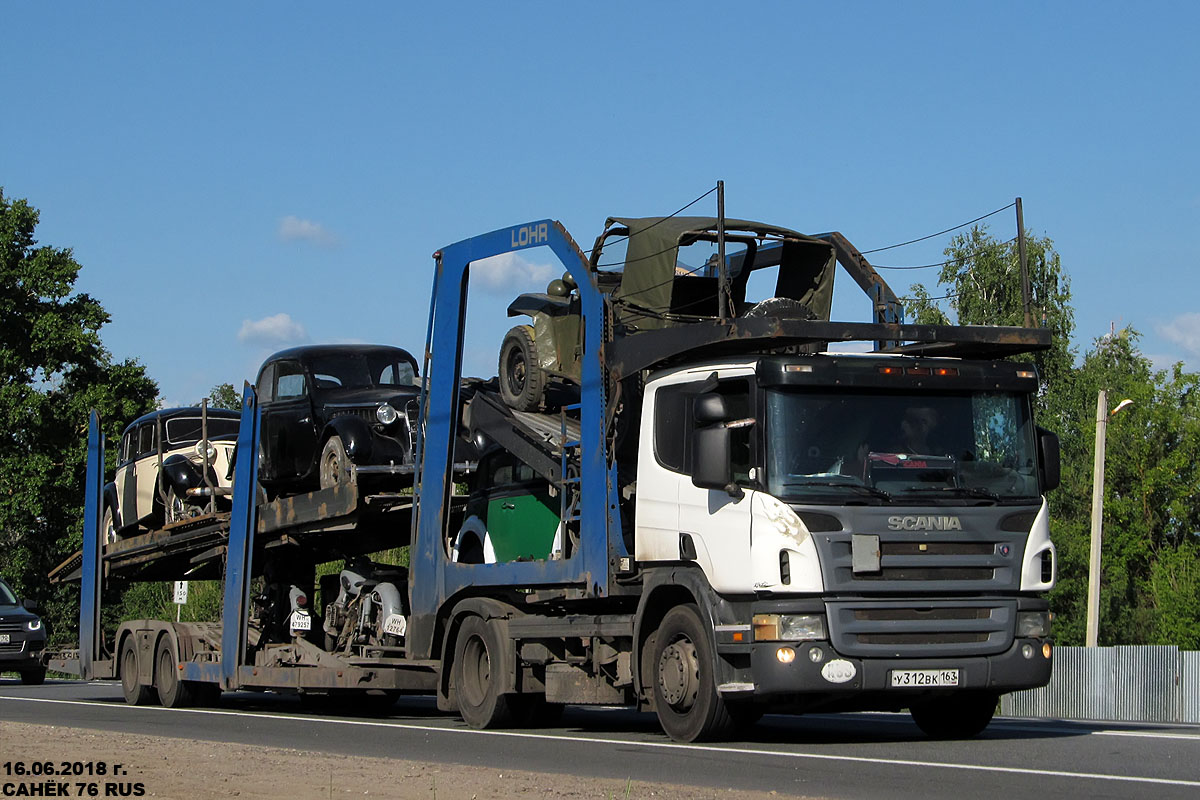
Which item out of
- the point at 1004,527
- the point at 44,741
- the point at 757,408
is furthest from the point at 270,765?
the point at 1004,527

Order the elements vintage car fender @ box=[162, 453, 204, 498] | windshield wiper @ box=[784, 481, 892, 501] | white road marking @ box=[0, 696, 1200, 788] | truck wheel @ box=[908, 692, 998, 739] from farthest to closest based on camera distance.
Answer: vintage car fender @ box=[162, 453, 204, 498], truck wheel @ box=[908, 692, 998, 739], windshield wiper @ box=[784, 481, 892, 501], white road marking @ box=[0, 696, 1200, 788]

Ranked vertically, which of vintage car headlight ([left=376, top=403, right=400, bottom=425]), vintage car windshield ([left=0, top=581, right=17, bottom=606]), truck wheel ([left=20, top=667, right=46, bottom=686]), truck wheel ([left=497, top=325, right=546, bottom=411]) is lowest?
truck wheel ([left=20, top=667, right=46, bottom=686])

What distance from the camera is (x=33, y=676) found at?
91.1 ft

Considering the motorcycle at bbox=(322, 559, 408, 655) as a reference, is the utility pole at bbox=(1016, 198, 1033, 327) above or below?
above

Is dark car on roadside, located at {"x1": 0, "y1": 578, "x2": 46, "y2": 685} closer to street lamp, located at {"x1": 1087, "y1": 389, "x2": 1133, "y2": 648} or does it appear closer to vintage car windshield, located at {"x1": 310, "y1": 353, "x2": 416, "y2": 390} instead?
vintage car windshield, located at {"x1": 310, "y1": 353, "x2": 416, "y2": 390}

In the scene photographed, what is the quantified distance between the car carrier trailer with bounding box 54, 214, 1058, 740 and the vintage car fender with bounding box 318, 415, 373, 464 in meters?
2.32

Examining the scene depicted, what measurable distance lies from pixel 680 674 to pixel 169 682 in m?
9.66

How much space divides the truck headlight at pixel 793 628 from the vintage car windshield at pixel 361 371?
747 cm

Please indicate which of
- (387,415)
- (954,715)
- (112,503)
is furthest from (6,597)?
(954,715)

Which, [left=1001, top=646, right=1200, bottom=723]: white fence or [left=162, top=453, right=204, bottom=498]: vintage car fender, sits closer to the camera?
[left=162, top=453, right=204, bottom=498]: vintage car fender

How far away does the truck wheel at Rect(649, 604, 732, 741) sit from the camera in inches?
444

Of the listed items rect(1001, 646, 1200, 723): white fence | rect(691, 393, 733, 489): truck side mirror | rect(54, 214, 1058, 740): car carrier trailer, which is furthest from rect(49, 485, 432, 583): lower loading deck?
rect(1001, 646, 1200, 723): white fence

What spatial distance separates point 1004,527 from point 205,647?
35.0 ft

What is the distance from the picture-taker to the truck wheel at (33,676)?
27.6 meters
